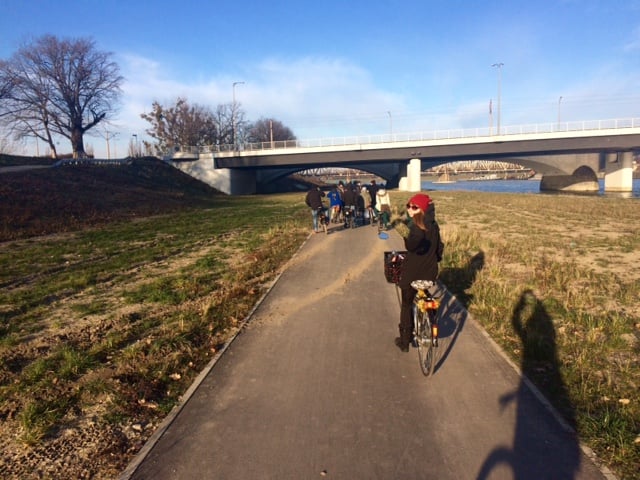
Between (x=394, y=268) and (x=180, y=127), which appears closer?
(x=394, y=268)

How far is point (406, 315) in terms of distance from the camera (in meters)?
5.21

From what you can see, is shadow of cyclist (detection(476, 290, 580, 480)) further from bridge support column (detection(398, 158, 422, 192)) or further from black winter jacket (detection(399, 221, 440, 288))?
bridge support column (detection(398, 158, 422, 192))

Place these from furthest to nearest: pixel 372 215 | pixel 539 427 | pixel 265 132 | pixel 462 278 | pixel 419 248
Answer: pixel 265 132, pixel 372 215, pixel 462 278, pixel 419 248, pixel 539 427

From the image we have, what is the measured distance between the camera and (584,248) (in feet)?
40.7

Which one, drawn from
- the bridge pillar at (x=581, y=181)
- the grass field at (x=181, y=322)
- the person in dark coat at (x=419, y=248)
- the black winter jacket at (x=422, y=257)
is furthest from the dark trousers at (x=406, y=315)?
the bridge pillar at (x=581, y=181)

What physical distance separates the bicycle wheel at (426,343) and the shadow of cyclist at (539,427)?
0.77 meters

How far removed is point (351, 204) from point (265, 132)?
8781 centimetres

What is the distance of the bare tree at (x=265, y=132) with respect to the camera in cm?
9375

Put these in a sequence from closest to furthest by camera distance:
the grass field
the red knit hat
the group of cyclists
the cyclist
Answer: the grass field
the red knit hat
the group of cyclists
the cyclist

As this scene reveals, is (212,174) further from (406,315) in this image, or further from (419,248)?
(419,248)

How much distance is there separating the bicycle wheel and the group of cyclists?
10323 millimetres

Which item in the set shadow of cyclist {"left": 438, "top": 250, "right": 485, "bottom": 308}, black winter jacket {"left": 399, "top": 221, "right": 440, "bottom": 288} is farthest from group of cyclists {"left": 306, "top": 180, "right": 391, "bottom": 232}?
black winter jacket {"left": 399, "top": 221, "right": 440, "bottom": 288}

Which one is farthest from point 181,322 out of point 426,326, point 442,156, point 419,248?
point 442,156

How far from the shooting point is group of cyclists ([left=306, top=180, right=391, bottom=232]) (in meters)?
15.2
